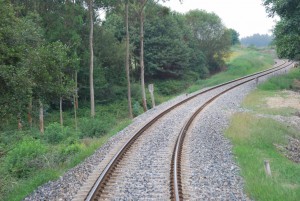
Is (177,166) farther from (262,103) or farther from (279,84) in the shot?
(279,84)

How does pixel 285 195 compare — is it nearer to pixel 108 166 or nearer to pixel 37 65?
pixel 108 166

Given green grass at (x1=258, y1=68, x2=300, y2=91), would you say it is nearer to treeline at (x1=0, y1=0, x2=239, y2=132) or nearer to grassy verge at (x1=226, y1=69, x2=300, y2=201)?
grassy verge at (x1=226, y1=69, x2=300, y2=201)

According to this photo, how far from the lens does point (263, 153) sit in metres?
15.3

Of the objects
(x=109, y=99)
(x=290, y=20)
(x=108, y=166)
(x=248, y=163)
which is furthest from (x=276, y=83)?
(x=108, y=166)

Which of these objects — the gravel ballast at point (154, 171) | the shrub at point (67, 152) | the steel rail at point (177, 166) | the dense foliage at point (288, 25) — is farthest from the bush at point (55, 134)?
the dense foliage at point (288, 25)

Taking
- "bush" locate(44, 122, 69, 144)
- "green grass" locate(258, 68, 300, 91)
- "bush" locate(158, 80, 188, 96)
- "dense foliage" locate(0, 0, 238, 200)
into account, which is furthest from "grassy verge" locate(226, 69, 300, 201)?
"bush" locate(158, 80, 188, 96)

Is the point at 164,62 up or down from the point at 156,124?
up

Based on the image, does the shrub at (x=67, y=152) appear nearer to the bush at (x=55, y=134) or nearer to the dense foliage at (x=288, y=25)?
the bush at (x=55, y=134)

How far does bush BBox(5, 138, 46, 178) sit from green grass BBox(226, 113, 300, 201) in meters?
7.87

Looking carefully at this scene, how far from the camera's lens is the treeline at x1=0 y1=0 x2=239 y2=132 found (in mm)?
12086

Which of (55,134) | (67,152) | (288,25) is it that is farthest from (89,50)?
(67,152)

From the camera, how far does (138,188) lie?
11055 mm

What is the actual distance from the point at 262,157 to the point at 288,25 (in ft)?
60.7

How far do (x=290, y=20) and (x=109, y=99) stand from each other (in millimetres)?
21093
